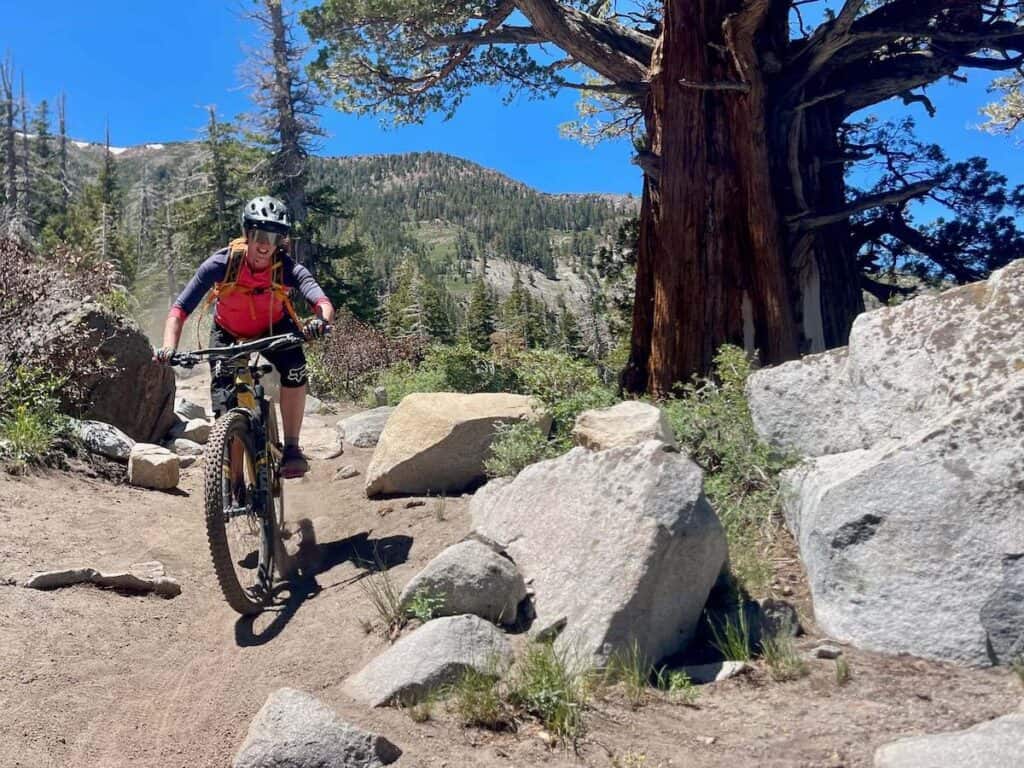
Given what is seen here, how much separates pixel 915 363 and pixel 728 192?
161 inches

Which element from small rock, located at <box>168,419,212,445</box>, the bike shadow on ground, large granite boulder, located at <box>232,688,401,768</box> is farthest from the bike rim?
small rock, located at <box>168,419,212,445</box>

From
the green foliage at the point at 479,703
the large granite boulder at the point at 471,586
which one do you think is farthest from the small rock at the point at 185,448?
the green foliage at the point at 479,703

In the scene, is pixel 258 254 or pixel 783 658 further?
pixel 258 254

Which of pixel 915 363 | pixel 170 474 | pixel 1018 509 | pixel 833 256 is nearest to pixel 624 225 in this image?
pixel 833 256

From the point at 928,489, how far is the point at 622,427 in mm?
1826

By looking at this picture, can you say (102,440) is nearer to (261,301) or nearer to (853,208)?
(261,301)

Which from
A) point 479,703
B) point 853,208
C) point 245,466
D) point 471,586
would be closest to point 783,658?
point 479,703

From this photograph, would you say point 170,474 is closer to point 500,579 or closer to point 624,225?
point 500,579

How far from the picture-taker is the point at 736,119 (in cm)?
739

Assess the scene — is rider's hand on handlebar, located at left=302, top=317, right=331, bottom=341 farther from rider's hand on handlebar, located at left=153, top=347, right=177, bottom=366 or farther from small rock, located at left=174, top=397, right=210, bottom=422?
small rock, located at left=174, top=397, right=210, bottom=422

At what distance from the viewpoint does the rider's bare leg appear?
4.73 meters

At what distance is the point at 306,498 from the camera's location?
21.3ft

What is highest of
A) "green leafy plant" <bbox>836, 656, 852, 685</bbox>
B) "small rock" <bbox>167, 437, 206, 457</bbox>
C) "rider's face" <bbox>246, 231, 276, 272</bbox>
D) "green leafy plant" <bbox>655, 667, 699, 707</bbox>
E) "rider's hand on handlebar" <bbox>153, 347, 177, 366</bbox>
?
"rider's face" <bbox>246, 231, 276, 272</bbox>

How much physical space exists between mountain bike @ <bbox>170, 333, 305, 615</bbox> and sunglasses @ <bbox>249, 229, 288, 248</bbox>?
61 cm
